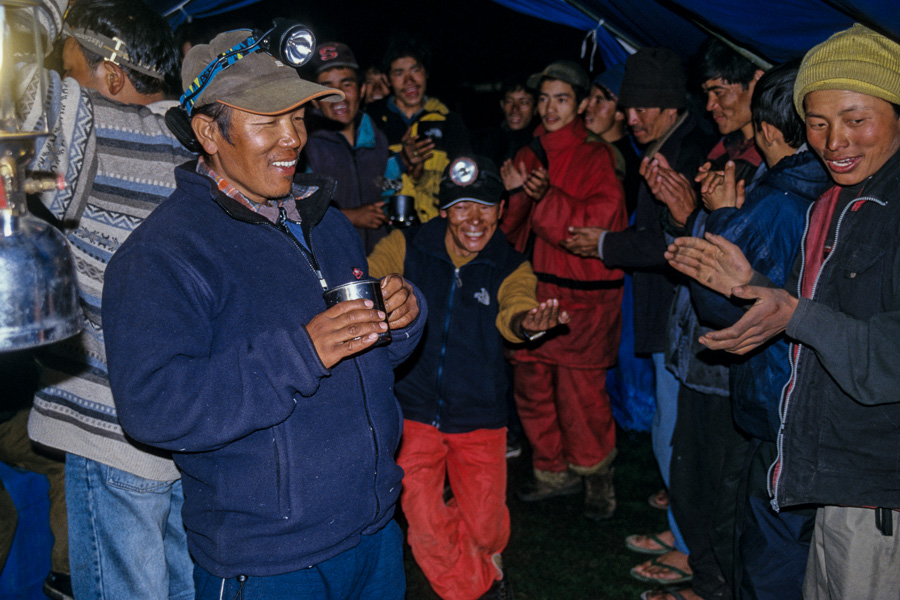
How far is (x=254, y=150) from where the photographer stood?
5.87ft

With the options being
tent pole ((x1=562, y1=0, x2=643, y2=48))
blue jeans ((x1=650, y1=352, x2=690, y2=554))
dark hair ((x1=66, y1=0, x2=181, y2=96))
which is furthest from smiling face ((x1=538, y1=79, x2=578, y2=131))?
dark hair ((x1=66, y1=0, x2=181, y2=96))

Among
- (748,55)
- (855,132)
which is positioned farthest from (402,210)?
(855,132)

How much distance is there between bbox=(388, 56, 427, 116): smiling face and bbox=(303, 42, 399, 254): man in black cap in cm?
63

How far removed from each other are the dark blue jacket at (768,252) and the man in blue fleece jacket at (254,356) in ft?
4.46

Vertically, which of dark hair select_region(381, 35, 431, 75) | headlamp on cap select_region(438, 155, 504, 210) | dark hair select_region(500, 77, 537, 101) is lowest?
headlamp on cap select_region(438, 155, 504, 210)

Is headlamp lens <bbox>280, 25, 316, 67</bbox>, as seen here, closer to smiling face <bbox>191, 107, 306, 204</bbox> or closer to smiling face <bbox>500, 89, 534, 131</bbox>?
smiling face <bbox>191, 107, 306, 204</bbox>

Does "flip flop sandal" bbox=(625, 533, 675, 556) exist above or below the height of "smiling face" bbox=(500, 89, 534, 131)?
below

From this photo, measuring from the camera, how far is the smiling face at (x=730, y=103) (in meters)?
3.34

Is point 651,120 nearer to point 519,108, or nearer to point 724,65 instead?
point 724,65

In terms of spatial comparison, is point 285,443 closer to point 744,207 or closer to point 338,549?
point 338,549

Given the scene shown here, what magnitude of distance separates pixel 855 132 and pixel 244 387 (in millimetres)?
1905

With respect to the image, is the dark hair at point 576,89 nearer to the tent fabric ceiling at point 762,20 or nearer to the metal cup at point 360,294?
the tent fabric ceiling at point 762,20

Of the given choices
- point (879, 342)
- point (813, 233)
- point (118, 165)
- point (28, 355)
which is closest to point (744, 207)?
point (813, 233)

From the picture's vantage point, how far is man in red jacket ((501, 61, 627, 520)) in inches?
169
